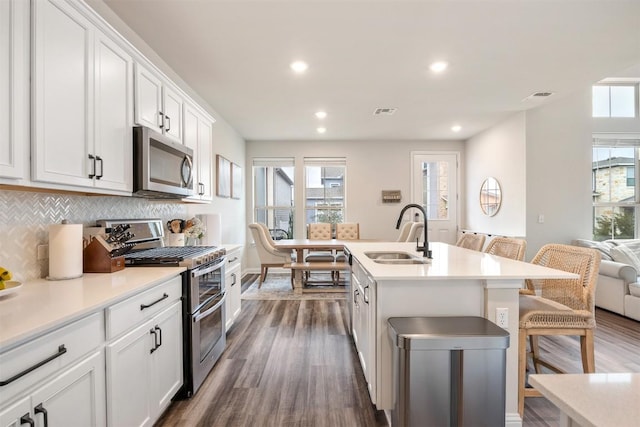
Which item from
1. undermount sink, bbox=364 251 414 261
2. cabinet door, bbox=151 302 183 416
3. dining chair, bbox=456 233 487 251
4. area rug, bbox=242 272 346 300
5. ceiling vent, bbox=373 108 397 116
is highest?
ceiling vent, bbox=373 108 397 116

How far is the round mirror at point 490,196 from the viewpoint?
5.12 m

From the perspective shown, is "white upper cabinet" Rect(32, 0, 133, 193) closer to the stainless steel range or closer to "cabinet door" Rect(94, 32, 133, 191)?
"cabinet door" Rect(94, 32, 133, 191)

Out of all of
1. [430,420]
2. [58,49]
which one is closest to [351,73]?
[58,49]

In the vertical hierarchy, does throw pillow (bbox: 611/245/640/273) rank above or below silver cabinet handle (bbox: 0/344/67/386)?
below

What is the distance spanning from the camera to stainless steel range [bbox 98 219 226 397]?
6.49 feet

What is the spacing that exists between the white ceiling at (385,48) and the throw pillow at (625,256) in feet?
7.09

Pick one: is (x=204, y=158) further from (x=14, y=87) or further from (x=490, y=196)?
(x=490, y=196)

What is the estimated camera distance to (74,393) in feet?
3.64

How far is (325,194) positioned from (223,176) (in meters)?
2.39

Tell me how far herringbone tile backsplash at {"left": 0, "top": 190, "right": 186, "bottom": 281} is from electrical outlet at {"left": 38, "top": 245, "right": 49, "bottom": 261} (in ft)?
0.05

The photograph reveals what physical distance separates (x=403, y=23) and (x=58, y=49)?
2205mm

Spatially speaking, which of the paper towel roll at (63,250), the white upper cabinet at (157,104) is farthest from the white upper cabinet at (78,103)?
the paper towel roll at (63,250)

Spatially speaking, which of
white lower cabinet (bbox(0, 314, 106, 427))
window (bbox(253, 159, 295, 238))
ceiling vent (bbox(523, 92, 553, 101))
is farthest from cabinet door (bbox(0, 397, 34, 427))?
window (bbox(253, 159, 295, 238))

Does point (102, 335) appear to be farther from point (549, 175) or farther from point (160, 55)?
point (549, 175)
